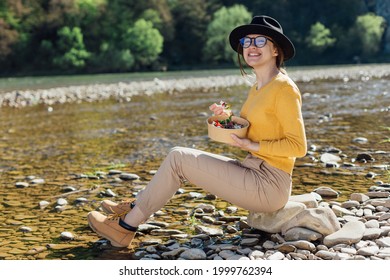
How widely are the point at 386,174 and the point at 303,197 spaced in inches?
97.0

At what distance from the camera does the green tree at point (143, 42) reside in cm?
7921

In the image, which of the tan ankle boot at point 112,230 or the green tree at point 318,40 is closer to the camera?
the tan ankle boot at point 112,230

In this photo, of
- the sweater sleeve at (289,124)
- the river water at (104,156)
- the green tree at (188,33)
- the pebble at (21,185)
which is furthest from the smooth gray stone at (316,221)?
the green tree at (188,33)

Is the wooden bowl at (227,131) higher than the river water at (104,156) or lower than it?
higher

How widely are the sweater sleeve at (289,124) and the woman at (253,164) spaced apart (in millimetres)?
15

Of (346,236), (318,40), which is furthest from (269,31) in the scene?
(318,40)

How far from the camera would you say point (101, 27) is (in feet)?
284

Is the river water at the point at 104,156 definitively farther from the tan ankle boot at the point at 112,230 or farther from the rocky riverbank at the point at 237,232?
the tan ankle boot at the point at 112,230

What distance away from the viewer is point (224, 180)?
17.1ft

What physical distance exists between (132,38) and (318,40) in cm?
3739

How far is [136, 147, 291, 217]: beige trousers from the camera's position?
203 inches

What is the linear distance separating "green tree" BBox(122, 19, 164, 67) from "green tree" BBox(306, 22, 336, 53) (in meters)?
31.6

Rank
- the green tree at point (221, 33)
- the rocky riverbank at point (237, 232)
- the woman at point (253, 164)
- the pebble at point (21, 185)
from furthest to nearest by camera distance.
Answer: the green tree at point (221, 33) < the pebble at point (21, 185) < the woman at point (253, 164) < the rocky riverbank at point (237, 232)

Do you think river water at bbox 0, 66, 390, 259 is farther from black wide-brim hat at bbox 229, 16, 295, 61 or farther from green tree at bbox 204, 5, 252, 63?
green tree at bbox 204, 5, 252, 63
